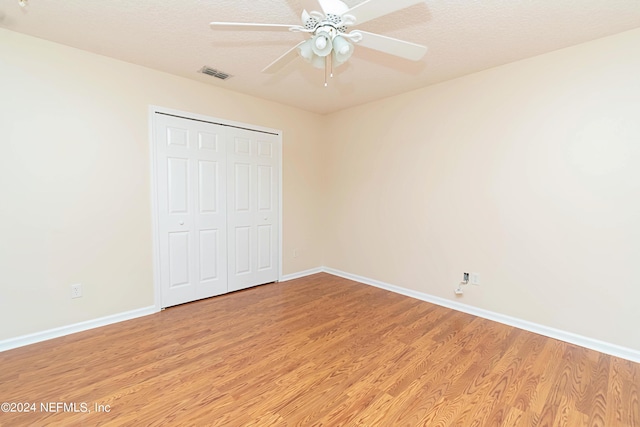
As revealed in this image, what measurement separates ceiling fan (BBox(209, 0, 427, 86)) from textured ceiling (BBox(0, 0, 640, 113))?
29 centimetres

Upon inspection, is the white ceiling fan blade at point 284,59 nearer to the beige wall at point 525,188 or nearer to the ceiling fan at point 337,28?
the ceiling fan at point 337,28

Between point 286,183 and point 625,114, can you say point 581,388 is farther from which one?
point 286,183

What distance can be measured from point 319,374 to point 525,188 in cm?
244

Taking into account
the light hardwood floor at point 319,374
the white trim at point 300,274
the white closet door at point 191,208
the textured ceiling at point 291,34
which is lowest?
the light hardwood floor at point 319,374

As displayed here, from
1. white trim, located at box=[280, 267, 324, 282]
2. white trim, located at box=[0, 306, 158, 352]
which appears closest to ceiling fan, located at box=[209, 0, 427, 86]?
white trim, located at box=[0, 306, 158, 352]

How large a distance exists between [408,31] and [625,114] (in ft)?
5.85

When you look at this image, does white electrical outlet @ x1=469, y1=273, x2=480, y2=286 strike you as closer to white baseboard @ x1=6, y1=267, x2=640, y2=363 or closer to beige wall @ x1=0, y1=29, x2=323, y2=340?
white baseboard @ x1=6, y1=267, x2=640, y2=363

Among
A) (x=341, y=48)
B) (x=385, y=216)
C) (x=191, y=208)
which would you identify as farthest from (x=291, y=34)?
(x=385, y=216)

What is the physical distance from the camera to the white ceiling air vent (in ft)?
9.52

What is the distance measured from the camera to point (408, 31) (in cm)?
218

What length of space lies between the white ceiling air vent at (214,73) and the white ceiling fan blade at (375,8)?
6.27ft

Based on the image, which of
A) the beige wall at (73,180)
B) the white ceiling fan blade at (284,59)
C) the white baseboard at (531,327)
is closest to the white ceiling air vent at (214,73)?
the beige wall at (73,180)

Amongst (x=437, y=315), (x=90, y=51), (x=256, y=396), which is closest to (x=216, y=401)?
(x=256, y=396)

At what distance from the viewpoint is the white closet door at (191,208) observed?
10.1 feet
